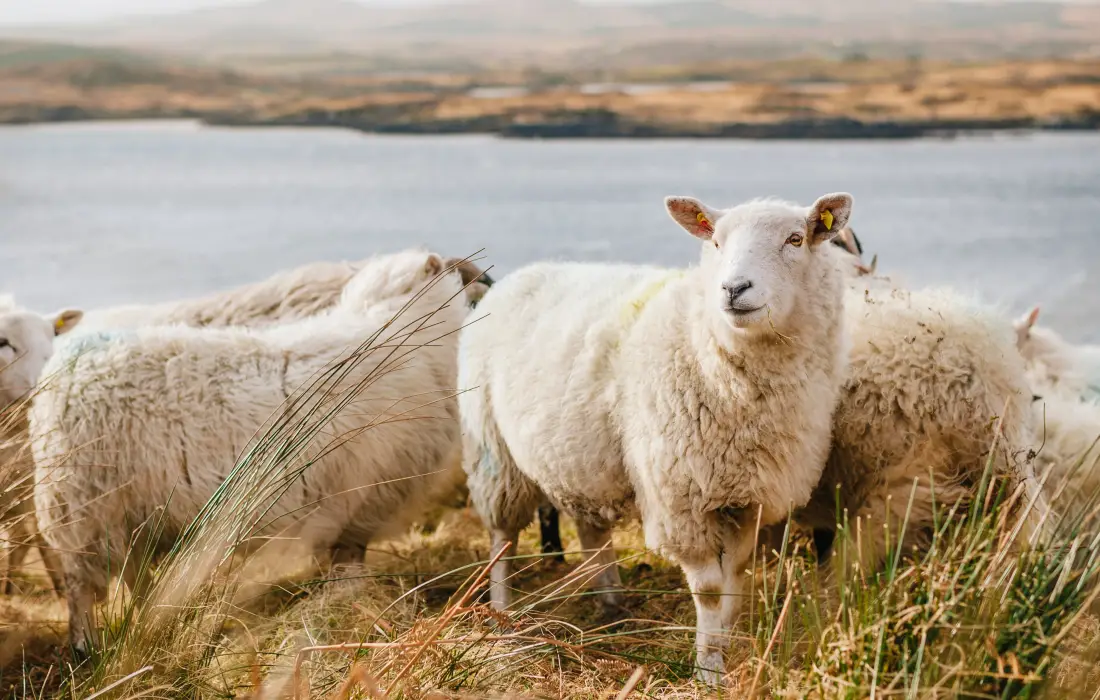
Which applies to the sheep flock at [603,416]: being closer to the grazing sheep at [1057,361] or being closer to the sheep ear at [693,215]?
the sheep ear at [693,215]

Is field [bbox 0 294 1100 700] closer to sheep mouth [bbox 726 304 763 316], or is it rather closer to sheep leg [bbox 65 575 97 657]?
sheep leg [bbox 65 575 97 657]

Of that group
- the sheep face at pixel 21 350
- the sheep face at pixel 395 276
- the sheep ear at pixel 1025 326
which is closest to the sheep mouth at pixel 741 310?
the sheep face at pixel 395 276

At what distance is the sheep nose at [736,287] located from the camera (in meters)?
3.05

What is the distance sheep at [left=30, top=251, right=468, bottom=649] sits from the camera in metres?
4.13

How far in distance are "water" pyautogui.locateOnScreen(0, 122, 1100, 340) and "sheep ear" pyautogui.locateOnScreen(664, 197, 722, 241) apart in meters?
7.99

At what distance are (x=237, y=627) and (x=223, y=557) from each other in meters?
0.89

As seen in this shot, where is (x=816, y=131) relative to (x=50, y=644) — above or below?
above

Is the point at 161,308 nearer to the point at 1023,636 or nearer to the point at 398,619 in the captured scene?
the point at 398,619

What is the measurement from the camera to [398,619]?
3834 mm

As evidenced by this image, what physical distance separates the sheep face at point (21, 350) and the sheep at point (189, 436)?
41cm

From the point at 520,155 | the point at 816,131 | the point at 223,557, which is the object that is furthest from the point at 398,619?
the point at 520,155

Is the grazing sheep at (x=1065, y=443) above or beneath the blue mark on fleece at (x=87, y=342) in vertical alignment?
beneath

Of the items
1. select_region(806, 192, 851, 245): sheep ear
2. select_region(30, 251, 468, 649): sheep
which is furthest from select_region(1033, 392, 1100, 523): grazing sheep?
select_region(30, 251, 468, 649): sheep

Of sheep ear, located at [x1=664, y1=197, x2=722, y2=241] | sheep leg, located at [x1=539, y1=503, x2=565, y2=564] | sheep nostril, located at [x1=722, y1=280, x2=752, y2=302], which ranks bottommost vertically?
sheep leg, located at [x1=539, y1=503, x2=565, y2=564]
